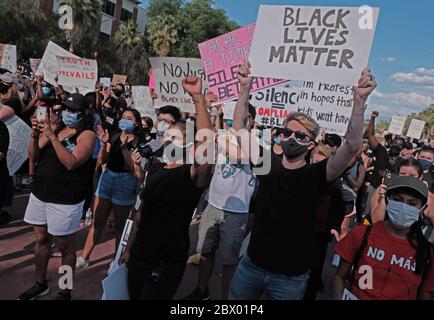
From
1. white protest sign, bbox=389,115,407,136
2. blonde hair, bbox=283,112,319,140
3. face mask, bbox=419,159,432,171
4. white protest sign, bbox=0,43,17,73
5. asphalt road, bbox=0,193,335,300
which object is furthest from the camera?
white protest sign, bbox=389,115,407,136

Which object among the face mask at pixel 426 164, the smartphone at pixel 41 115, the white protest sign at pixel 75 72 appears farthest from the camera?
the white protest sign at pixel 75 72

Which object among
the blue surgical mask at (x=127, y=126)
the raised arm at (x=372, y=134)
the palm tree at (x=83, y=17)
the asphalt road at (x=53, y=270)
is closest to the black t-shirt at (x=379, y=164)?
the raised arm at (x=372, y=134)

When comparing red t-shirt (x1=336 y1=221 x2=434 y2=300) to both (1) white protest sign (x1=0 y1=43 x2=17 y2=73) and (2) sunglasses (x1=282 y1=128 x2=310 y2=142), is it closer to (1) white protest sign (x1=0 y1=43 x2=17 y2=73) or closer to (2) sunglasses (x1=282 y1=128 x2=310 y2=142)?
(2) sunglasses (x1=282 y1=128 x2=310 y2=142)

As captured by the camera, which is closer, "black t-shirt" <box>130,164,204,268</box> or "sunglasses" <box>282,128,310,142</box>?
"sunglasses" <box>282,128,310,142</box>

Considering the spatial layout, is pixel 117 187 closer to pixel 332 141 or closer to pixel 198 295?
pixel 198 295

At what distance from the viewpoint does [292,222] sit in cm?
254

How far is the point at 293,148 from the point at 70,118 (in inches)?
79.1

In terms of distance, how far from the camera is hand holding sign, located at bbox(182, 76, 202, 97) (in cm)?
261

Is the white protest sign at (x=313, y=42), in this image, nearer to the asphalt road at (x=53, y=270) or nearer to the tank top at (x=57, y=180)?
the tank top at (x=57, y=180)

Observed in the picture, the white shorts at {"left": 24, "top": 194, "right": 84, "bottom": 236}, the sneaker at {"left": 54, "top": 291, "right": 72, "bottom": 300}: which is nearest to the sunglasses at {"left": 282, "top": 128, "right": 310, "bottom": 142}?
the white shorts at {"left": 24, "top": 194, "right": 84, "bottom": 236}

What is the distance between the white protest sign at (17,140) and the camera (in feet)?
14.1

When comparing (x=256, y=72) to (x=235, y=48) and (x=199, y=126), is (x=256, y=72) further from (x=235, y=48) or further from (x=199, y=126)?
(x=235, y=48)

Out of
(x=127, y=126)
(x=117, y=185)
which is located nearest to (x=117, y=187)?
(x=117, y=185)

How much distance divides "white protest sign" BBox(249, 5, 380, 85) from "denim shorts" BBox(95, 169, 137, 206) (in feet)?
6.46
